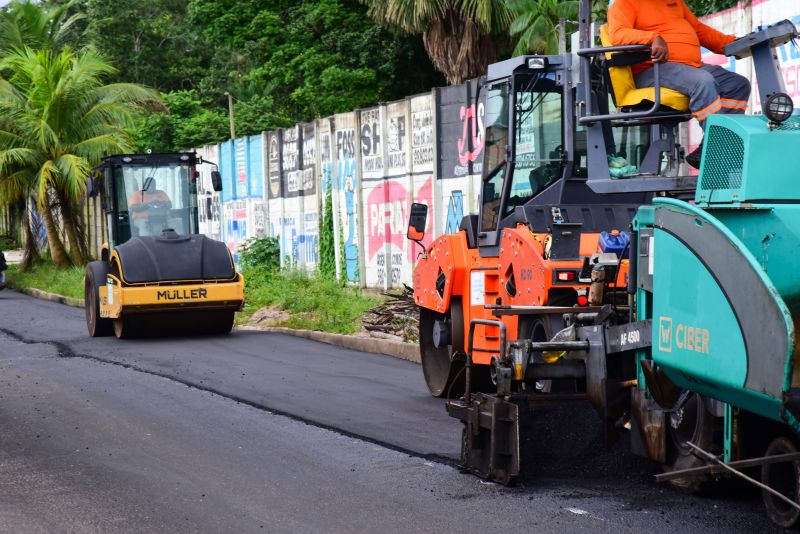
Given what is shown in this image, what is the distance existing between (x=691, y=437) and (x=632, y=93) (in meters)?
2.73

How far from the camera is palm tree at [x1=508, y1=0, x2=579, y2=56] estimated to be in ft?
102

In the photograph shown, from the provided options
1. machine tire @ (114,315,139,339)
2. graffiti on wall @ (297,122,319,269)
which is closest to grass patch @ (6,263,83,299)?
graffiti on wall @ (297,122,319,269)

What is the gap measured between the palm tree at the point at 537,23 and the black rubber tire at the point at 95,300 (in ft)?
47.4

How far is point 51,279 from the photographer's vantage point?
109 feet

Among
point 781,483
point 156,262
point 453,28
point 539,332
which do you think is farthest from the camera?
point 453,28

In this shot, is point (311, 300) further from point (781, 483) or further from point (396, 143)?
point (781, 483)

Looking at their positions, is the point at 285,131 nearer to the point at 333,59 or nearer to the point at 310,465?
the point at 333,59

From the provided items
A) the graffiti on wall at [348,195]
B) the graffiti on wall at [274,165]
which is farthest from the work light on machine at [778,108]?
the graffiti on wall at [274,165]

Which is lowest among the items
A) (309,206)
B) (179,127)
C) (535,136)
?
(309,206)

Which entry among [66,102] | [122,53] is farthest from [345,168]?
[122,53]

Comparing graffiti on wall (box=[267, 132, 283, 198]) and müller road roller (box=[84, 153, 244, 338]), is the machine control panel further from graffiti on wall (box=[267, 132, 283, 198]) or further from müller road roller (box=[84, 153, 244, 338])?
graffiti on wall (box=[267, 132, 283, 198])

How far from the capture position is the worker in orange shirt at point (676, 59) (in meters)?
8.10

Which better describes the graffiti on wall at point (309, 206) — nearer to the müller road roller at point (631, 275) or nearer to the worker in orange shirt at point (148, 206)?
the worker in orange shirt at point (148, 206)

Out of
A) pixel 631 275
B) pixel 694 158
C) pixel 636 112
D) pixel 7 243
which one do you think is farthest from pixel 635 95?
pixel 7 243
